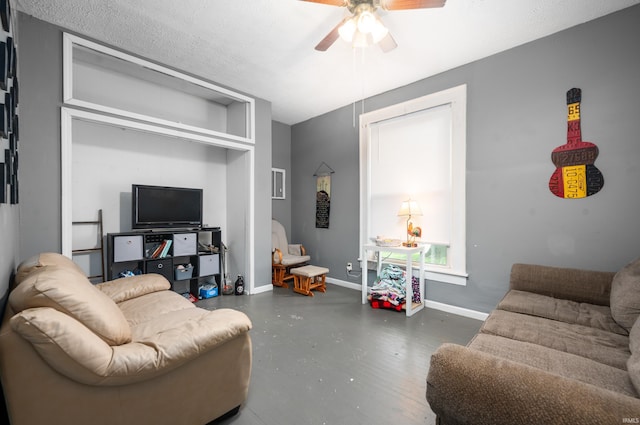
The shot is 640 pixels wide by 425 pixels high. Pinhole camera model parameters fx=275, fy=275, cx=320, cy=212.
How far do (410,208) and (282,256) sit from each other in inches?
83.2

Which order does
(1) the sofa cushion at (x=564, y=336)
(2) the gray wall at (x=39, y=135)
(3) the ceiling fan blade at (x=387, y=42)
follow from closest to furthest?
(1) the sofa cushion at (x=564, y=336)
(3) the ceiling fan blade at (x=387, y=42)
(2) the gray wall at (x=39, y=135)

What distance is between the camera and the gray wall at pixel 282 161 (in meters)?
4.98

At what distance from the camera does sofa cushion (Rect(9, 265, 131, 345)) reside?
3.62 feet

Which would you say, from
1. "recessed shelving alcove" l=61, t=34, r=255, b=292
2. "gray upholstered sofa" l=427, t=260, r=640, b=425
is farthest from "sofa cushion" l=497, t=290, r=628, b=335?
"recessed shelving alcove" l=61, t=34, r=255, b=292

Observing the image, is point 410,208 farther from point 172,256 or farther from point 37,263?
point 37,263

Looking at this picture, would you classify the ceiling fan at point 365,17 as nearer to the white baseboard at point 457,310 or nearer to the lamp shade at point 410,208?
the lamp shade at point 410,208

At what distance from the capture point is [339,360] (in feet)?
7.07

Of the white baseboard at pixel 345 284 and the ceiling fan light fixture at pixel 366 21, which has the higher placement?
the ceiling fan light fixture at pixel 366 21

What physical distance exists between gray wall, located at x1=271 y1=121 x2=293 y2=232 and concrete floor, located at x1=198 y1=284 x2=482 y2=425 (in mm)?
1841

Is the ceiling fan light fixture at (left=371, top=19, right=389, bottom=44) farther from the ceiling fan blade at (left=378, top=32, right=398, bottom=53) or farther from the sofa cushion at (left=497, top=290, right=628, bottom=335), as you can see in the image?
the sofa cushion at (left=497, top=290, right=628, bottom=335)

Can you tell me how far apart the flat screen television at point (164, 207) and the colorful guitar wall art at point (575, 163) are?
4008 mm

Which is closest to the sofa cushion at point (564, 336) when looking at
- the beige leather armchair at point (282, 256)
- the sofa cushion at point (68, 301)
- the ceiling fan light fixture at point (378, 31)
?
the sofa cushion at point (68, 301)

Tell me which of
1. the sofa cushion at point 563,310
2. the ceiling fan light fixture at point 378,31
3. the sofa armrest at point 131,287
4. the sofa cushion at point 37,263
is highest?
the ceiling fan light fixture at point 378,31

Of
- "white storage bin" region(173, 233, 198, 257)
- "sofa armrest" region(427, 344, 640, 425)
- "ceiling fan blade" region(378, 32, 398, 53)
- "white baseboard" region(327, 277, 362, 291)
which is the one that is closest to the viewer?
"sofa armrest" region(427, 344, 640, 425)
